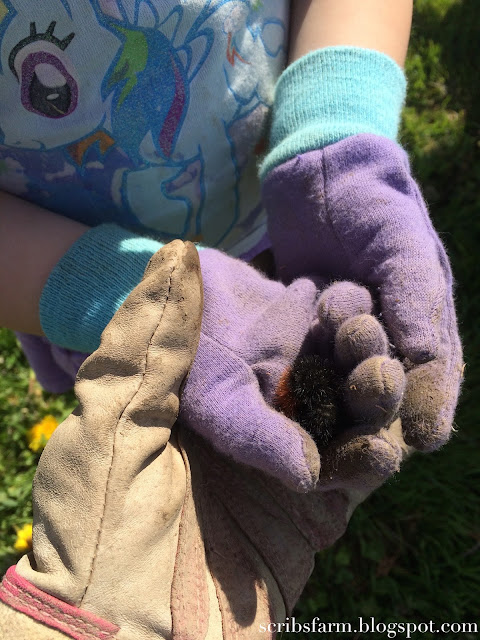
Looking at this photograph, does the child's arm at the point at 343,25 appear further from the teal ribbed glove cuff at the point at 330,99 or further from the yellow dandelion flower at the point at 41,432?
the yellow dandelion flower at the point at 41,432

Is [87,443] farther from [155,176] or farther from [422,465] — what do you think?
[422,465]

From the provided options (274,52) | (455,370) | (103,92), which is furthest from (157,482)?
(274,52)

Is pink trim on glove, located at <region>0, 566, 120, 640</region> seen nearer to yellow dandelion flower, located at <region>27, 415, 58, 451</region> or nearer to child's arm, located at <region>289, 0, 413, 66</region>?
child's arm, located at <region>289, 0, 413, 66</region>

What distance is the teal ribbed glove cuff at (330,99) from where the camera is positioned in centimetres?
120

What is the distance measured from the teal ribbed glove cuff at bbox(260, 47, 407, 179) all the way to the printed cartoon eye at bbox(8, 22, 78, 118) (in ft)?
1.51

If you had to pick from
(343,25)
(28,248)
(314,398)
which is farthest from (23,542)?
(343,25)

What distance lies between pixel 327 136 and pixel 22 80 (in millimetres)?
616

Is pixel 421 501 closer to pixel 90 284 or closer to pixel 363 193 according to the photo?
pixel 363 193

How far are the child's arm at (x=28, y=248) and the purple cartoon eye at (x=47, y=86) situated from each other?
0.85ft

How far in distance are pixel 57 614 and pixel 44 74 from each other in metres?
0.92

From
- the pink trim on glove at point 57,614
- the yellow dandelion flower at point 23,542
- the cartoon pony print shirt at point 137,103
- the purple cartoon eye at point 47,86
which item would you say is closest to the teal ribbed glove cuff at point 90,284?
the cartoon pony print shirt at point 137,103

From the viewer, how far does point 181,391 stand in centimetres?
99

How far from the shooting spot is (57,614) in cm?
78

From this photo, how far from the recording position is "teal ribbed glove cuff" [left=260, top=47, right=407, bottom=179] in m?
1.20
